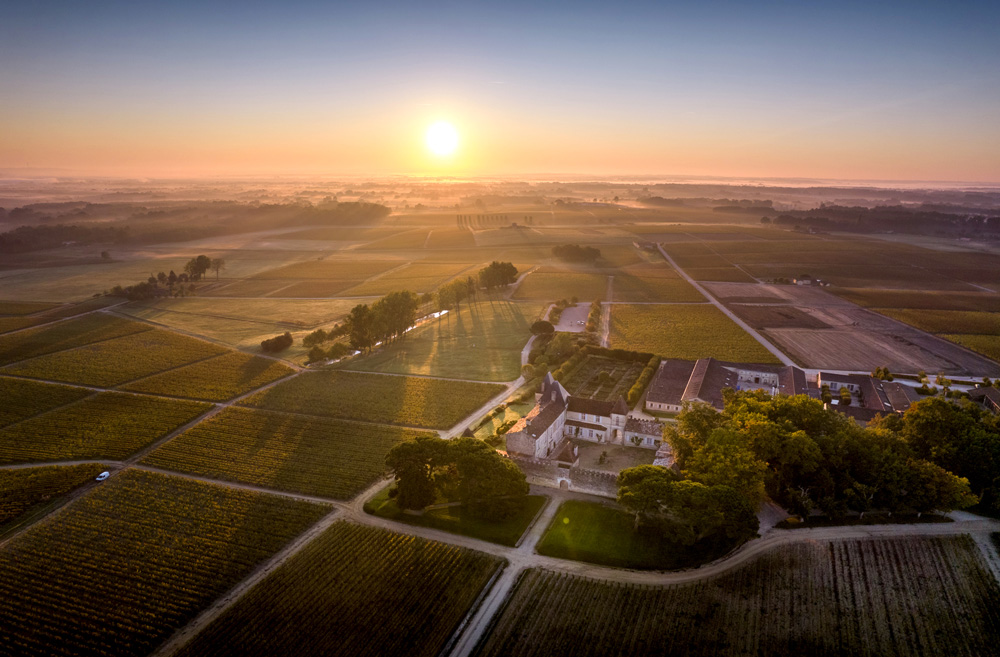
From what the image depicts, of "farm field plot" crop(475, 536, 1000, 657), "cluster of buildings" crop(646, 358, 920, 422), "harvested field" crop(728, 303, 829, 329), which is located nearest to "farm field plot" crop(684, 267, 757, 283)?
"harvested field" crop(728, 303, 829, 329)

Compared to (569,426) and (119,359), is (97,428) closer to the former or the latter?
(119,359)

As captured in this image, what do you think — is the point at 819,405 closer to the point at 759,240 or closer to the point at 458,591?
the point at 458,591

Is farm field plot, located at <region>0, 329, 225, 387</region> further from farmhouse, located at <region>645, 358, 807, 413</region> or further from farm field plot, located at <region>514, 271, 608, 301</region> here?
farmhouse, located at <region>645, 358, 807, 413</region>

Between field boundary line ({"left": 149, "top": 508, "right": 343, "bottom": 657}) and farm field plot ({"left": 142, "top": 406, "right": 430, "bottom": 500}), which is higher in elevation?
farm field plot ({"left": 142, "top": 406, "right": 430, "bottom": 500})

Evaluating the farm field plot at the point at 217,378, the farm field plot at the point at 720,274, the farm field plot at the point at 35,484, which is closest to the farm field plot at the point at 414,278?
the farm field plot at the point at 217,378

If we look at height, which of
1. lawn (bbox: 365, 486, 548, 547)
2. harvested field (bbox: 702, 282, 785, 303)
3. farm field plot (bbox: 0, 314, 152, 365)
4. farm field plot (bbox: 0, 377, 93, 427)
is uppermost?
harvested field (bbox: 702, 282, 785, 303)

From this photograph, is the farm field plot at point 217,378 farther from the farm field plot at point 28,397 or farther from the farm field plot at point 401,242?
the farm field plot at point 401,242
